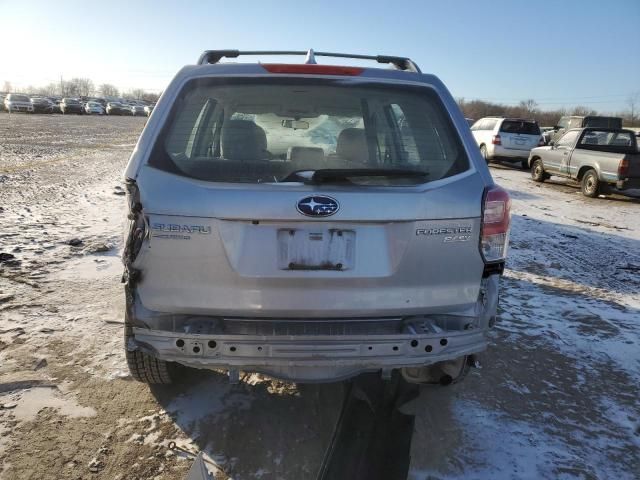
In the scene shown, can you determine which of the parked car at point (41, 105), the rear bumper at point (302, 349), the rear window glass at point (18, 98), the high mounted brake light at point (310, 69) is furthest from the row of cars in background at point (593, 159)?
the parked car at point (41, 105)

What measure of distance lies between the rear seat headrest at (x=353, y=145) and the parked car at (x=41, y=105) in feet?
194

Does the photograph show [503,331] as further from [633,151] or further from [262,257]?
[633,151]

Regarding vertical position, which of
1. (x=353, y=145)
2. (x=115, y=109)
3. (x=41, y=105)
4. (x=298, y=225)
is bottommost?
(x=298, y=225)

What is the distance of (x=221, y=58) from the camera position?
10.7ft

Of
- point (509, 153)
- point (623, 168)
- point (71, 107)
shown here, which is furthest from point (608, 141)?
point (71, 107)

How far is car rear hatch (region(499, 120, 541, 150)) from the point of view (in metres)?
17.7

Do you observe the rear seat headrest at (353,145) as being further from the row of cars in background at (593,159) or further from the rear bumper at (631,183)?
the rear bumper at (631,183)

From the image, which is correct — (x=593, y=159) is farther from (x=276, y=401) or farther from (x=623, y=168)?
(x=276, y=401)

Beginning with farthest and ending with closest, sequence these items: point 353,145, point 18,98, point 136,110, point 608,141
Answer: point 136,110 → point 18,98 → point 608,141 → point 353,145

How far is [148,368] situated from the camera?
2936 mm

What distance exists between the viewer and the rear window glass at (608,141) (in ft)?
41.7

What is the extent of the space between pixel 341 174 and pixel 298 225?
0.33m

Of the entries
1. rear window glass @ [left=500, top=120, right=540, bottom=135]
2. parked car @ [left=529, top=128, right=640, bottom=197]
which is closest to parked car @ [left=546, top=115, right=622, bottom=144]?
rear window glass @ [left=500, top=120, right=540, bottom=135]

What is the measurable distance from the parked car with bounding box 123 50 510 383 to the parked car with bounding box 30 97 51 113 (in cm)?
5895
